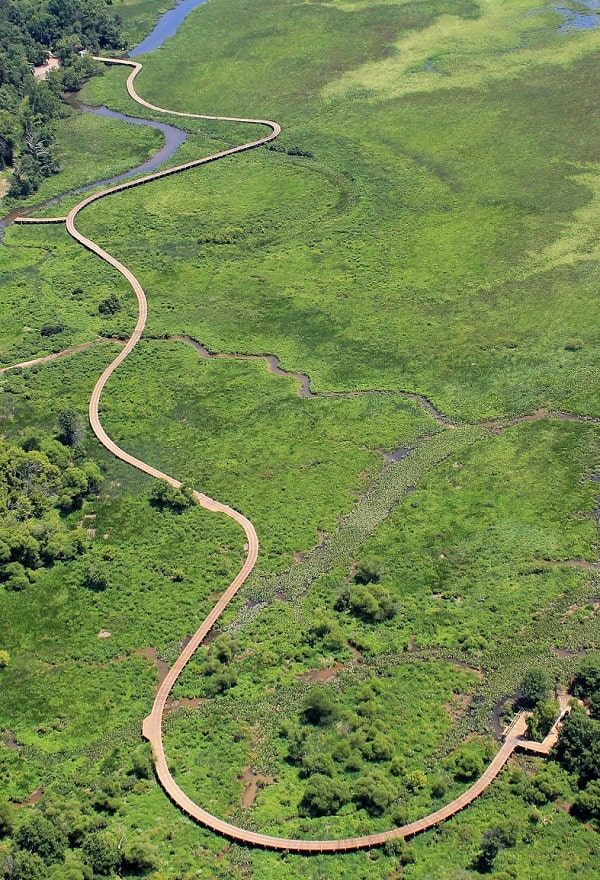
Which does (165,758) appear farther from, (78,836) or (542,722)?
(542,722)

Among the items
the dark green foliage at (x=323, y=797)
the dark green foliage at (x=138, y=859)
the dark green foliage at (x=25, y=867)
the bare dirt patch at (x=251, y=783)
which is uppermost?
the dark green foliage at (x=25, y=867)

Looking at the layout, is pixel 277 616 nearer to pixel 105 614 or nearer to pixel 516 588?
pixel 105 614

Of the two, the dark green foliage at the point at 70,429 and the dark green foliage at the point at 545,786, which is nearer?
the dark green foliage at the point at 545,786

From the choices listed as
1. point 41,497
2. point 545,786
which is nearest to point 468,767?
point 545,786

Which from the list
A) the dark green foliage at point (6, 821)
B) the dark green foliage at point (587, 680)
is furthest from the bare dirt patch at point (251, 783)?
the dark green foliage at point (587, 680)

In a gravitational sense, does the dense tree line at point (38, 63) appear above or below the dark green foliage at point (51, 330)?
above

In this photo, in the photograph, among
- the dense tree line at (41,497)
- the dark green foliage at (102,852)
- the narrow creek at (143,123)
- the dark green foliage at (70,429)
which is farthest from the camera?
the narrow creek at (143,123)

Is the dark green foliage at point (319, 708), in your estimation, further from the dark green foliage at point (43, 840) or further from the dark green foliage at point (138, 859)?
the dark green foliage at point (43, 840)

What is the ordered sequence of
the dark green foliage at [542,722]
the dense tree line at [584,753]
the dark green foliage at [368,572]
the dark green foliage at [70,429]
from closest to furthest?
the dense tree line at [584,753], the dark green foliage at [542,722], the dark green foliage at [368,572], the dark green foliage at [70,429]
